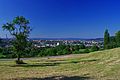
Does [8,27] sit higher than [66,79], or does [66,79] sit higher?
[8,27]

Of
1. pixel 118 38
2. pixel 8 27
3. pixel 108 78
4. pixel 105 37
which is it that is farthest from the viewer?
pixel 105 37

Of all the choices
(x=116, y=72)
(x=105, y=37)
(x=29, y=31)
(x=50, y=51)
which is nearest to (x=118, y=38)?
(x=105, y=37)

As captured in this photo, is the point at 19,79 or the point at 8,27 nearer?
the point at 19,79

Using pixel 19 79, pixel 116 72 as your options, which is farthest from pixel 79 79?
pixel 19 79

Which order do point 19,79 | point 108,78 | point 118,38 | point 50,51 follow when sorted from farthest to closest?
1. point 118,38
2. point 50,51
3. point 19,79
4. point 108,78

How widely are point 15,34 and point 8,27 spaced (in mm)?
1513

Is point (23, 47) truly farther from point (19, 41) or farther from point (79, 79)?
Answer: point (79, 79)

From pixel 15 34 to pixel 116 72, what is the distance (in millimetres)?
24161

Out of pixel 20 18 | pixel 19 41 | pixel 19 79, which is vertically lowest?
pixel 19 79

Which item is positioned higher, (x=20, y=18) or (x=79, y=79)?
(x=20, y=18)

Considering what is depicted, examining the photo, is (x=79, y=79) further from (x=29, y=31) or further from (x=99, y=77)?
(x=29, y=31)

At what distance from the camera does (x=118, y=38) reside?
274ft

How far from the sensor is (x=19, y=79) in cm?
1992

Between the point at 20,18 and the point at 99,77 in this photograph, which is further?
the point at 20,18
